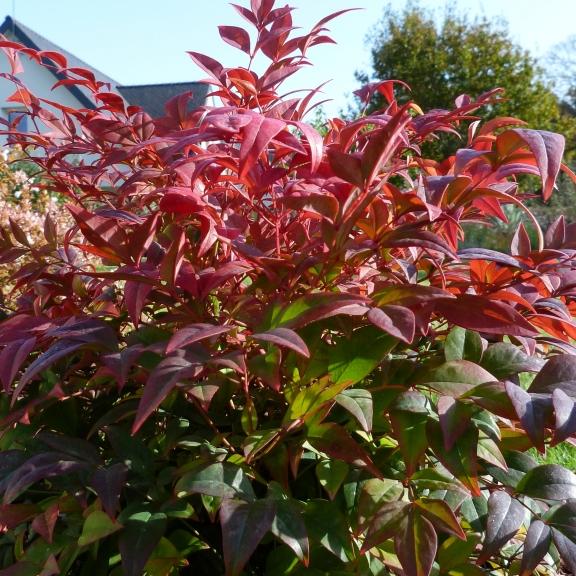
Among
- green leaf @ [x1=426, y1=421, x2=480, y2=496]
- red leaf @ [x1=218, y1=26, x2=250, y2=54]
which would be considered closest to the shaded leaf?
green leaf @ [x1=426, y1=421, x2=480, y2=496]

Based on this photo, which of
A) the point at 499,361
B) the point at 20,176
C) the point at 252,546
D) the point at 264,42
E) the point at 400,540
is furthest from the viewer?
the point at 20,176

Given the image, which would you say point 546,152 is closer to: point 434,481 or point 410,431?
point 410,431

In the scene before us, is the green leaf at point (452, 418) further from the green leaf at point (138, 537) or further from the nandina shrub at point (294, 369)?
the green leaf at point (138, 537)

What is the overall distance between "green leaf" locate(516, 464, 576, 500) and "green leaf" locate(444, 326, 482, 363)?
8.0 inches

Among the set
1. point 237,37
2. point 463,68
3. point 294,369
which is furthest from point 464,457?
point 463,68

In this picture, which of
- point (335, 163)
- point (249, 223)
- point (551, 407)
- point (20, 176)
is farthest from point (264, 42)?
point (20, 176)

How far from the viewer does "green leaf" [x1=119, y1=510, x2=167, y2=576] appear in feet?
3.14

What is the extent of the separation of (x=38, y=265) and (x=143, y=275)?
467mm

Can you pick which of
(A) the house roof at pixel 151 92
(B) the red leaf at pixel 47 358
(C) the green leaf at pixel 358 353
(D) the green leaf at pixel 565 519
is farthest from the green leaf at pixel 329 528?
(A) the house roof at pixel 151 92

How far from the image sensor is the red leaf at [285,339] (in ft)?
2.68

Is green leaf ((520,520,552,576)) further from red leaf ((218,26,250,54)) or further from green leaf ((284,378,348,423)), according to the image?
red leaf ((218,26,250,54))

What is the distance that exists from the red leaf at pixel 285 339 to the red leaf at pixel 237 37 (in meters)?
0.70

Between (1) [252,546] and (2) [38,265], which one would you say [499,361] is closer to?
(1) [252,546]

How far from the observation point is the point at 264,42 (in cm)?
129
